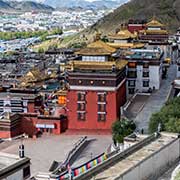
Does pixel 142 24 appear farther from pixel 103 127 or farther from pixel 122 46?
pixel 103 127

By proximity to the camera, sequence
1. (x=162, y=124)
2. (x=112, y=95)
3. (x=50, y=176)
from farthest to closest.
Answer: (x=112, y=95)
(x=162, y=124)
(x=50, y=176)

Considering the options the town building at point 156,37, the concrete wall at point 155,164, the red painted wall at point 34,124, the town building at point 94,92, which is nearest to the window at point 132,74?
the town building at point 94,92

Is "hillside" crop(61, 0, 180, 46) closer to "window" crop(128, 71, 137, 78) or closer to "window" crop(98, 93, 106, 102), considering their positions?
"window" crop(128, 71, 137, 78)

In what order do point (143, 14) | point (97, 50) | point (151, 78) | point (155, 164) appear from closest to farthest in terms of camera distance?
point (155, 164), point (97, 50), point (151, 78), point (143, 14)

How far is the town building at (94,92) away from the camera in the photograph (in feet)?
104

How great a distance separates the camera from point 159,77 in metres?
36.6

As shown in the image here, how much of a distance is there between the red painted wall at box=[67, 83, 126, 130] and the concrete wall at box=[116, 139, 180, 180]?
10385mm

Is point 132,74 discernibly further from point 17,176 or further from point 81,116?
point 17,176

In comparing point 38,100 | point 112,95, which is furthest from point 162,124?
point 38,100

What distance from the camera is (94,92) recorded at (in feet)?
104

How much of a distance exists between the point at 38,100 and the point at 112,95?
205 inches

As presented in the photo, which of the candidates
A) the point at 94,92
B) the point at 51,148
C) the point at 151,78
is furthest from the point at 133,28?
the point at 51,148

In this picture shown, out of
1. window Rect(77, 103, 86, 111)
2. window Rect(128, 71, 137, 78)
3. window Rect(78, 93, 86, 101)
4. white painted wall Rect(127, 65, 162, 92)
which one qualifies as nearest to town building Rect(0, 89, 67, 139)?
window Rect(77, 103, 86, 111)

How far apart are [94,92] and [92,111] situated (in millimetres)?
1088
